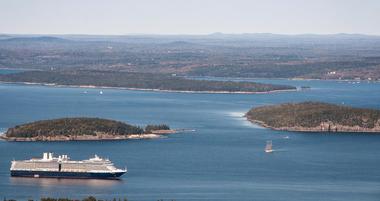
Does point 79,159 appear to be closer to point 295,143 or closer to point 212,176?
point 212,176

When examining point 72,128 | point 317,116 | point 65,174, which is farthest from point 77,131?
point 317,116

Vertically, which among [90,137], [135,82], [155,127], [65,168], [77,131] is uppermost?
[65,168]

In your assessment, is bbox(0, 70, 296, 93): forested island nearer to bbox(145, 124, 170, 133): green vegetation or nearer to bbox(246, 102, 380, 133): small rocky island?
bbox(246, 102, 380, 133): small rocky island

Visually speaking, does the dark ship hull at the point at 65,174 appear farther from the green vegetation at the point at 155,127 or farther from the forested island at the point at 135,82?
the forested island at the point at 135,82

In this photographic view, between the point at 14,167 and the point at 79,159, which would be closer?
the point at 14,167

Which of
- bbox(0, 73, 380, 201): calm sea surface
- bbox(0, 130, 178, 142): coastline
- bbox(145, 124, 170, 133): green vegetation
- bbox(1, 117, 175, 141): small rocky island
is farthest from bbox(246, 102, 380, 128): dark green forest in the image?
bbox(0, 130, 178, 142): coastline

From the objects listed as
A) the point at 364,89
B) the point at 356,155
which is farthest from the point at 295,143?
the point at 364,89

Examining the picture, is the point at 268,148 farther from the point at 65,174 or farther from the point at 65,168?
the point at 65,174

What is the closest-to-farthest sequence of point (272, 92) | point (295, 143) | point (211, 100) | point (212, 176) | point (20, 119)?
point (212, 176) → point (295, 143) → point (20, 119) → point (211, 100) → point (272, 92)
